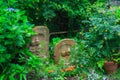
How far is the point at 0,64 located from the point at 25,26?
726 mm

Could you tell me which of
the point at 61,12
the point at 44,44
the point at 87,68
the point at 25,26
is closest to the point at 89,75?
the point at 87,68

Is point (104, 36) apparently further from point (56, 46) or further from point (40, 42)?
point (40, 42)

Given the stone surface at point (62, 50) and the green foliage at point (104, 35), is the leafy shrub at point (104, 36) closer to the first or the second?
the green foliage at point (104, 35)

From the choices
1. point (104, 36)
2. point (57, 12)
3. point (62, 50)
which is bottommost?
point (62, 50)

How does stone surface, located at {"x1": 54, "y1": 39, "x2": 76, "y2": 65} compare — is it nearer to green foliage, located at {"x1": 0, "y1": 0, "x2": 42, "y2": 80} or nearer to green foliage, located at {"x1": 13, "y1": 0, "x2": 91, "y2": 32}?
green foliage, located at {"x1": 13, "y1": 0, "x2": 91, "y2": 32}

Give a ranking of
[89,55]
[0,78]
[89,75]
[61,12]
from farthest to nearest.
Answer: [61,12], [89,55], [89,75], [0,78]

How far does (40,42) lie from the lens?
18.3 feet

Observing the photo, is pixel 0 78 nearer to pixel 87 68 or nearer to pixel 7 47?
pixel 7 47

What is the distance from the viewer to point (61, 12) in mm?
7027

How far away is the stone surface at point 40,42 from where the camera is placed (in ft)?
17.5

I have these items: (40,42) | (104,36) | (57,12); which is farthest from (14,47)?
(57,12)

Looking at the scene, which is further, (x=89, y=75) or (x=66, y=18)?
(x=66, y=18)

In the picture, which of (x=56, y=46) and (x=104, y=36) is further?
(x=56, y=46)

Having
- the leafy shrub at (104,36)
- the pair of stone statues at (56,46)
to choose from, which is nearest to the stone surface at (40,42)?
the pair of stone statues at (56,46)
